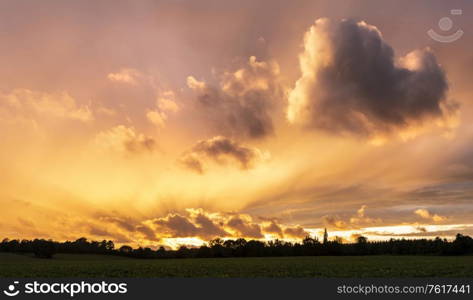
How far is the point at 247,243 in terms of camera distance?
504ft

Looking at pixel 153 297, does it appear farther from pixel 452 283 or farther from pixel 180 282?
pixel 452 283

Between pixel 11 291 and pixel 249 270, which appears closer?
pixel 11 291

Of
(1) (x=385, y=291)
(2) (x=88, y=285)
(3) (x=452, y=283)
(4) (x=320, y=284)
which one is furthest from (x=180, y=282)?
(3) (x=452, y=283)

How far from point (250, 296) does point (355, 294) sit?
634 cm

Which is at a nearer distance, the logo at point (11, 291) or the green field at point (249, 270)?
the logo at point (11, 291)

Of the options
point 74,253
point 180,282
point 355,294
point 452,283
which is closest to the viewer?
point 355,294

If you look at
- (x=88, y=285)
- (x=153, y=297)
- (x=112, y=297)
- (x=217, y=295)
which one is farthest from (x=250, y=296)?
(x=88, y=285)

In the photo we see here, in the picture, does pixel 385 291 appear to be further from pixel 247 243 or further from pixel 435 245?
pixel 435 245

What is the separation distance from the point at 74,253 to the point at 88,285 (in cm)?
14734

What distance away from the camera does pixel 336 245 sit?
149875mm

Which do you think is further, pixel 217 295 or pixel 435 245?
pixel 435 245

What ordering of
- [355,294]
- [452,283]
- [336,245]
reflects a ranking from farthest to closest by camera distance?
[336,245] < [452,283] < [355,294]

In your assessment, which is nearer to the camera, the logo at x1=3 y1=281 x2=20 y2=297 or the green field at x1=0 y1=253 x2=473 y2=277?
the logo at x1=3 y1=281 x2=20 y2=297

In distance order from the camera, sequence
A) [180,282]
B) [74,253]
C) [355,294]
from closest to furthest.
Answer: [355,294], [180,282], [74,253]
